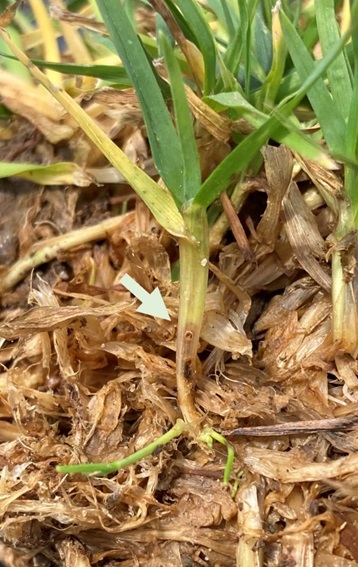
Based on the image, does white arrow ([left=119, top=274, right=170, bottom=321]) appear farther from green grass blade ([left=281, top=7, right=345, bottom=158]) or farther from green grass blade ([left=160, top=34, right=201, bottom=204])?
green grass blade ([left=281, top=7, right=345, bottom=158])

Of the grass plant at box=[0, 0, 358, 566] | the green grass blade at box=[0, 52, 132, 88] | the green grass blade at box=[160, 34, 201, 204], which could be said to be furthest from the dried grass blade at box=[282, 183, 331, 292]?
the green grass blade at box=[0, 52, 132, 88]

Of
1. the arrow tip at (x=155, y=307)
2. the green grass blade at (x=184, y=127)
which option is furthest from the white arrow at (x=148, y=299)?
the green grass blade at (x=184, y=127)

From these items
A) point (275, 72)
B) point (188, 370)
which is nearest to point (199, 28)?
point (275, 72)

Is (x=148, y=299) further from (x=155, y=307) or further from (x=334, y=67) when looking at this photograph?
(x=334, y=67)

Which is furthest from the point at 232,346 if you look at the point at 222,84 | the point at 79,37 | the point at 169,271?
the point at 79,37

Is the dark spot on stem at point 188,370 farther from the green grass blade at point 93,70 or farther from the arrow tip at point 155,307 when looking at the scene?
the green grass blade at point 93,70

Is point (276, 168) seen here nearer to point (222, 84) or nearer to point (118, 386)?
point (222, 84)

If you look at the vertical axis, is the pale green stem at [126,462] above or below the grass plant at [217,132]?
below
